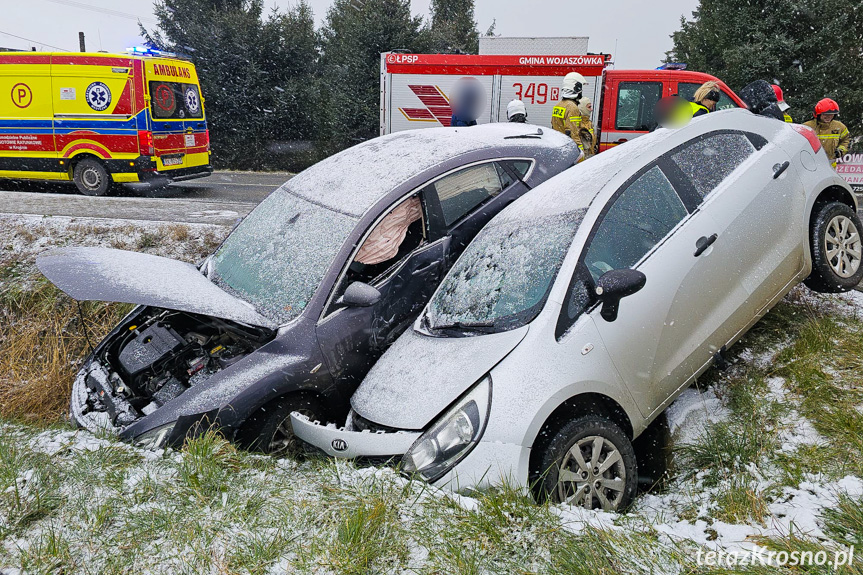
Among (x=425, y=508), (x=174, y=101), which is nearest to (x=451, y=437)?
(x=425, y=508)

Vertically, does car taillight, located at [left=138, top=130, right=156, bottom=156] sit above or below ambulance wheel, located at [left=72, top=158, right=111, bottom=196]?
above

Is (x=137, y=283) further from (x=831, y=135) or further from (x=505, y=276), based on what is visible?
(x=831, y=135)

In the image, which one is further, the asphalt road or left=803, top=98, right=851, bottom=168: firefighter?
left=803, top=98, right=851, bottom=168: firefighter

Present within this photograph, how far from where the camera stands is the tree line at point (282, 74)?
768 inches

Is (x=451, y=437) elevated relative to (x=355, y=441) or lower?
elevated

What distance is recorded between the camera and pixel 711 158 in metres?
3.98

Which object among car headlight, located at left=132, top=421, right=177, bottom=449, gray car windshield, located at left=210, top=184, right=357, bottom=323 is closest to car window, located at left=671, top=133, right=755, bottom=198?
gray car windshield, located at left=210, top=184, right=357, bottom=323

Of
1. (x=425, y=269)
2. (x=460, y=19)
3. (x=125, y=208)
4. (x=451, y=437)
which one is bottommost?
(x=451, y=437)

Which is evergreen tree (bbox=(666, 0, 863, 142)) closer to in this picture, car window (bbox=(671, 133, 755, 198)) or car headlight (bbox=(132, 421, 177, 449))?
car window (bbox=(671, 133, 755, 198))

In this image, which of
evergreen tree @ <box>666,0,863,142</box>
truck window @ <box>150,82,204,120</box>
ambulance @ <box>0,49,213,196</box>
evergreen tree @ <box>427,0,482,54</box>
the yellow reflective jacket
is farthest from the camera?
evergreen tree @ <box>427,0,482,54</box>

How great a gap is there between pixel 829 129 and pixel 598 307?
24.7 ft

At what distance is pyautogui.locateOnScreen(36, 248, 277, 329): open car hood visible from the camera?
3.49m

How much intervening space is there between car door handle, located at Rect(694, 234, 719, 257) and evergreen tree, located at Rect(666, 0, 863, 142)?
1522 cm

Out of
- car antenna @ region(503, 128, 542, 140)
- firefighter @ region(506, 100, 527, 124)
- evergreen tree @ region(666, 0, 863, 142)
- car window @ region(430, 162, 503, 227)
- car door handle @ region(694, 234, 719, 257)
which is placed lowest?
car door handle @ region(694, 234, 719, 257)
